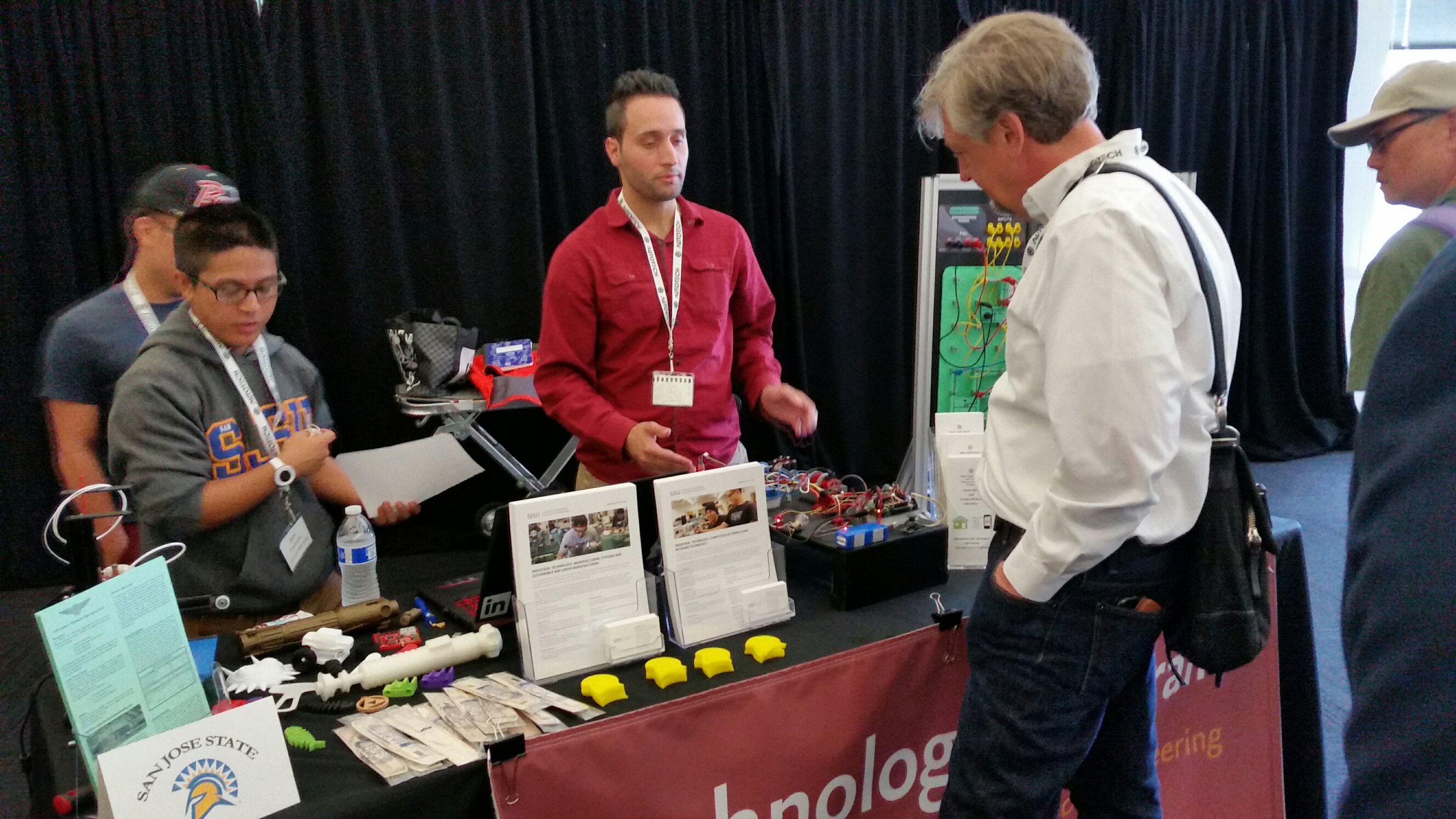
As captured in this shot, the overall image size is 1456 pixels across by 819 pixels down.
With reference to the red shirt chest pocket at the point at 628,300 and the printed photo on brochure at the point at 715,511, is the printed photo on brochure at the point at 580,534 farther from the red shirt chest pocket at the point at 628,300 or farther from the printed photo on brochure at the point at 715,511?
the red shirt chest pocket at the point at 628,300

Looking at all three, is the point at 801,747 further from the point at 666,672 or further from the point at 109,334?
the point at 109,334

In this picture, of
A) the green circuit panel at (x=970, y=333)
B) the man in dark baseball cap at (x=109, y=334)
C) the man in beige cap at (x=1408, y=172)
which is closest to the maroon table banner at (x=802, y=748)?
the man in beige cap at (x=1408, y=172)

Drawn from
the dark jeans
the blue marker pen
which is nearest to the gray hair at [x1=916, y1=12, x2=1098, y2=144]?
the dark jeans

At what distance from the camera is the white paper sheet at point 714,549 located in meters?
1.33

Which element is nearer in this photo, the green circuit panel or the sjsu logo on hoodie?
the sjsu logo on hoodie

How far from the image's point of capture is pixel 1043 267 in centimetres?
104

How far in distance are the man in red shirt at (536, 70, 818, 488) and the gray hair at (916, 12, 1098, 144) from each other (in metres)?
0.85

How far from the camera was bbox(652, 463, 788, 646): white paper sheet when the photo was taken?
4.38ft

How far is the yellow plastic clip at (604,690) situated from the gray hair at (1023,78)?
858 mm

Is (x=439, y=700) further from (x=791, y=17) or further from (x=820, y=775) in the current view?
(x=791, y=17)

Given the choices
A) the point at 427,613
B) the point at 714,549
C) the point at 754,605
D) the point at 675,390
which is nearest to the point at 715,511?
the point at 714,549

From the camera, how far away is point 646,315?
199cm

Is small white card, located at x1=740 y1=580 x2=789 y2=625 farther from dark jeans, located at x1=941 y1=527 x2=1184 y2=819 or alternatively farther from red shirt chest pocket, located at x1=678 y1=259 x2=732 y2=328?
red shirt chest pocket, located at x1=678 y1=259 x2=732 y2=328

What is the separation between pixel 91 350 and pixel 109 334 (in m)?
0.04
